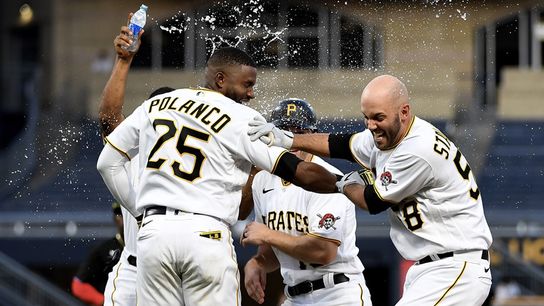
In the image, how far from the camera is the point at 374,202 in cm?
763

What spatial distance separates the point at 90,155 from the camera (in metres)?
19.5

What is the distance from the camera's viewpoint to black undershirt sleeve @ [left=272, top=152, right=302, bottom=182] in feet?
24.5

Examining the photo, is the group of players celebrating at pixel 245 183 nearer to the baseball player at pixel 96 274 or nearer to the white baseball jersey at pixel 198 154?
the white baseball jersey at pixel 198 154

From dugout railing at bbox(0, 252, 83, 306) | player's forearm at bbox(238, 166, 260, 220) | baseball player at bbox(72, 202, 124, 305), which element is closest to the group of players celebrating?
player's forearm at bbox(238, 166, 260, 220)

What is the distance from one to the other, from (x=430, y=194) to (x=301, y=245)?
1047mm

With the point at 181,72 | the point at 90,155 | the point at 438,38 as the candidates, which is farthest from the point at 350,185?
the point at 90,155

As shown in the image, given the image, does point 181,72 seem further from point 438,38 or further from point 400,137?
point 400,137

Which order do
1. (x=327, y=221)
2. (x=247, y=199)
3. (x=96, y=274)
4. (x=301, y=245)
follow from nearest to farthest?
1. (x=301, y=245)
2. (x=327, y=221)
3. (x=247, y=199)
4. (x=96, y=274)

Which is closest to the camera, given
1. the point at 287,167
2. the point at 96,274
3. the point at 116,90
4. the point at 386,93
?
the point at 287,167

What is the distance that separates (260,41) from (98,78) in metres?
13.9

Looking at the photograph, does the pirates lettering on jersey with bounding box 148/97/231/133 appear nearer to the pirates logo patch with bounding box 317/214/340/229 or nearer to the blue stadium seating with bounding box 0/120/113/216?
the pirates logo patch with bounding box 317/214/340/229

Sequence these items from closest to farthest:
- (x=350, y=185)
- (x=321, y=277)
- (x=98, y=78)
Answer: (x=350, y=185), (x=321, y=277), (x=98, y=78)

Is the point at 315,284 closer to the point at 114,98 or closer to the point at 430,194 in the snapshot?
the point at 430,194

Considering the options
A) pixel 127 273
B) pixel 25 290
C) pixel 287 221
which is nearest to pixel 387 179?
pixel 287 221
